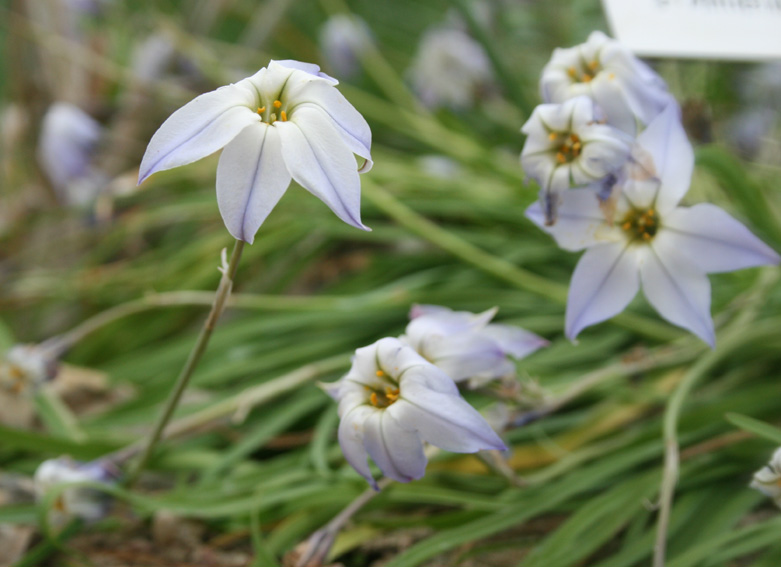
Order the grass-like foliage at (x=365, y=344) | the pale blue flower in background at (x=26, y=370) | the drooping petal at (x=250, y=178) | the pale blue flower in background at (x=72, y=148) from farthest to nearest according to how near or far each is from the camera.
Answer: the pale blue flower in background at (x=72, y=148) → the pale blue flower in background at (x=26, y=370) → the grass-like foliage at (x=365, y=344) → the drooping petal at (x=250, y=178)

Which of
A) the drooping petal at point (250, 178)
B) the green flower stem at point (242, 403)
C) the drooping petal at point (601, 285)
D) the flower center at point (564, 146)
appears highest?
the flower center at point (564, 146)

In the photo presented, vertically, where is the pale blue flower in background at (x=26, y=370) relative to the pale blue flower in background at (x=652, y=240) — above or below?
below

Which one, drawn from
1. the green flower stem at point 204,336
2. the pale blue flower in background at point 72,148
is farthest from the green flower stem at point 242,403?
the pale blue flower in background at point 72,148

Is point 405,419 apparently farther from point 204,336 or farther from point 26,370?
point 26,370

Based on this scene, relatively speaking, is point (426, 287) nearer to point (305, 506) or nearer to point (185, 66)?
point (305, 506)

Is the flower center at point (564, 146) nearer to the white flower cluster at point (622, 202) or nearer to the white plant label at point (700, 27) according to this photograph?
the white flower cluster at point (622, 202)

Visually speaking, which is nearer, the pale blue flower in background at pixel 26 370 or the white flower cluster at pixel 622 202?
the white flower cluster at pixel 622 202
